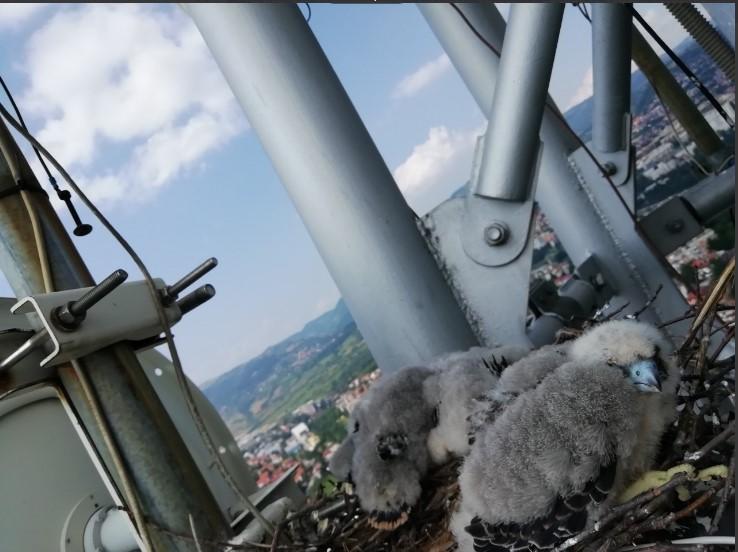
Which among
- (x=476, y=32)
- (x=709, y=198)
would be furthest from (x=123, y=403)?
(x=709, y=198)

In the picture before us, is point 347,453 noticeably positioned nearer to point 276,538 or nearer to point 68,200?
point 276,538

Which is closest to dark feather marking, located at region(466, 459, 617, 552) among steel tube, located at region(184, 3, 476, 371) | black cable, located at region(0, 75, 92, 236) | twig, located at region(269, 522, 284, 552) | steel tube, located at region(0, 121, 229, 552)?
twig, located at region(269, 522, 284, 552)

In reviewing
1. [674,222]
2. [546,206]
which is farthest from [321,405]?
[674,222]

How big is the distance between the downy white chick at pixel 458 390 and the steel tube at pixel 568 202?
3.03ft

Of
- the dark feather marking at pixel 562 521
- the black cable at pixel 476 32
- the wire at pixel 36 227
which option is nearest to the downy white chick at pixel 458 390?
the dark feather marking at pixel 562 521

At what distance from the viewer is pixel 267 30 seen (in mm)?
1154

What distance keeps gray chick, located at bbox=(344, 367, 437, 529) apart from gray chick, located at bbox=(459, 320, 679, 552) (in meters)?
0.13

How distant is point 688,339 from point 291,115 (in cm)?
72

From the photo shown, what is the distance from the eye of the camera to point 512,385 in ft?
2.38

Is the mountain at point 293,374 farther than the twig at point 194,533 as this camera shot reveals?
Yes

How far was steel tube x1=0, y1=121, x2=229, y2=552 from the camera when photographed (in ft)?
2.55

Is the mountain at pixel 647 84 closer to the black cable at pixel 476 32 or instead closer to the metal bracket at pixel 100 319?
the black cable at pixel 476 32

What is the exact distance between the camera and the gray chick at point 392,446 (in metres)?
0.79

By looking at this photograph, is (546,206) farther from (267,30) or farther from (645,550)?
(645,550)
